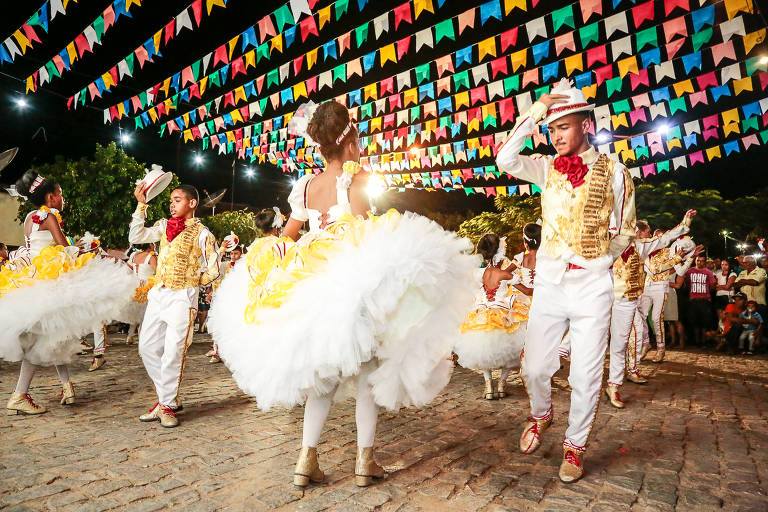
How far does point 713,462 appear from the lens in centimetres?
330

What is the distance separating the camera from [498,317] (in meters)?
5.27

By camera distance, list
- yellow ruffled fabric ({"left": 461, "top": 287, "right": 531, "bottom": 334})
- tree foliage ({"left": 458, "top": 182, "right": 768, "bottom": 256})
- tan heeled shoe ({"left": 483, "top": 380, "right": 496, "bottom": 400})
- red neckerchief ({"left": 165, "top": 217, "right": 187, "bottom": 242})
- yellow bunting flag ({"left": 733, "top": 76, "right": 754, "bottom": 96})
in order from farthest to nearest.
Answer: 1. tree foliage ({"left": 458, "top": 182, "right": 768, "bottom": 256})
2. yellow bunting flag ({"left": 733, "top": 76, "right": 754, "bottom": 96})
3. tan heeled shoe ({"left": 483, "top": 380, "right": 496, "bottom": 400})
4. yellow ruffled fabric ({"left": 461, "top": 287, "right": 531, "bottom": 334})
5. red neckerchief ({"left": 165, "top": 217, "right": 187, "bottom": 242})

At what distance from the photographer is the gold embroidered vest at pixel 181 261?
441cm

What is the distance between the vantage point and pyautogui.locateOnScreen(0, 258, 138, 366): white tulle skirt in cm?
426

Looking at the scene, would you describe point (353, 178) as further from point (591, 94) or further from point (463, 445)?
point (591, 94)

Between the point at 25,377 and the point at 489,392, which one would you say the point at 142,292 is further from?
the point at 489,392

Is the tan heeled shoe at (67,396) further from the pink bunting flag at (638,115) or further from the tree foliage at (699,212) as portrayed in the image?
the tree foliage at (699,212)

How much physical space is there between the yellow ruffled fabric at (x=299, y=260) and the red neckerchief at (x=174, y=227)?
2.02m

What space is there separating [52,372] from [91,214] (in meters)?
13.9

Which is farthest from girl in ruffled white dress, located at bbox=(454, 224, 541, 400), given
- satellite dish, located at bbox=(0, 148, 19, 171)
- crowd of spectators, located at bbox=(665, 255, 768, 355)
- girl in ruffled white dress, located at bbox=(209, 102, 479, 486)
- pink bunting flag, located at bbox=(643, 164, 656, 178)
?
satellite dish, located at bbox=(0, 148, 19, 171)

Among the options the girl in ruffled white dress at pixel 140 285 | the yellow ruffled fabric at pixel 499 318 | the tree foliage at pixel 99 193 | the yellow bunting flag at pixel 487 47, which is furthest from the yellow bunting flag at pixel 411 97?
the tree foliage at pixel 99 193

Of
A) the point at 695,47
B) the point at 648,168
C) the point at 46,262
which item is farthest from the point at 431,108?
the point at 46,262

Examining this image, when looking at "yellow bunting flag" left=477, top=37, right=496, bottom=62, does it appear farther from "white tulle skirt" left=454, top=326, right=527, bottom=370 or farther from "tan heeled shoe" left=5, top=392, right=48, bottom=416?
"tan heeled shoe" left=5, top=392, right=48, bottom=416

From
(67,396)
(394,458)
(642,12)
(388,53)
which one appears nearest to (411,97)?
(388,53)
